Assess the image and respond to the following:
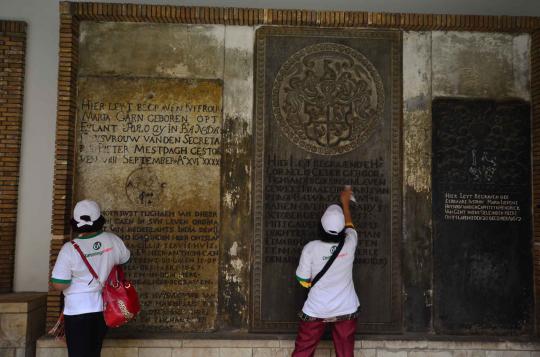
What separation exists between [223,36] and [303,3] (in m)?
1.45

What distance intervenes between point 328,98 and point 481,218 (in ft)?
7.53

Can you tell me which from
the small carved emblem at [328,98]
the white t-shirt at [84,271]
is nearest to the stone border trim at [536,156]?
the small carved emblem at [328,98]

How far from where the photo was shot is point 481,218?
532 centimetres

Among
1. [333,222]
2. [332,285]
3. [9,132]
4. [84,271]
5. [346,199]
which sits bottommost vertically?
[332,285]

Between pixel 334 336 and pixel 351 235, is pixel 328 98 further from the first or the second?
pixel 334 336

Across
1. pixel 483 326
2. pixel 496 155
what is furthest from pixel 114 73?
pixel 483 326

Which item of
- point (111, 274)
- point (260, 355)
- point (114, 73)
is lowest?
point (260, 355)

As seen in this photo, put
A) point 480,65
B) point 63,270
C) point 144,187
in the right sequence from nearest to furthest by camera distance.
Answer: point 63,270 < point 144,187 < point 480,65

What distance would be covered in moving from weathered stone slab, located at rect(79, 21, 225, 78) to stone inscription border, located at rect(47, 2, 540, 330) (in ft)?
0.31

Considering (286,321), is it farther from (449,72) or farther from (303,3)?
(303,3)

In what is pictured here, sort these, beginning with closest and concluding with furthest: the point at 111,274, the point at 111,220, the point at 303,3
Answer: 1. the point at 111,274
2. the point at 111,220
3. the point at 303,3

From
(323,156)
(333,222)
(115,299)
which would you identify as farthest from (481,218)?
(115,299)

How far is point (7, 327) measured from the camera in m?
4.84

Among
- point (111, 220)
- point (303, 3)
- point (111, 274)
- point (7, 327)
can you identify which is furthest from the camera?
point (303, 3)
